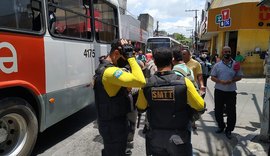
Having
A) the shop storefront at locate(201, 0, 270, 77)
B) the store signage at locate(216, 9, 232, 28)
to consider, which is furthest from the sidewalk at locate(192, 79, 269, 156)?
the store signage at locate(216, 9, 232, 28)

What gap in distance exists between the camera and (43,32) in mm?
4125

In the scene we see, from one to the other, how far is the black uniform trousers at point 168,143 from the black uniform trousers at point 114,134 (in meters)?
0.43

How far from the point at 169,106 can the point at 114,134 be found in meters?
0.79

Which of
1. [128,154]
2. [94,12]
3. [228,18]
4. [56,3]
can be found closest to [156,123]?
[128,154]

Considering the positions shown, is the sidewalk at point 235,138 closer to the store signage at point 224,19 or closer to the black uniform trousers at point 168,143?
the black uniform trousers at point 168,143

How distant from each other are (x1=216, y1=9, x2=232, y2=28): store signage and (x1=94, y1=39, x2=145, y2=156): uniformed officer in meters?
16.4

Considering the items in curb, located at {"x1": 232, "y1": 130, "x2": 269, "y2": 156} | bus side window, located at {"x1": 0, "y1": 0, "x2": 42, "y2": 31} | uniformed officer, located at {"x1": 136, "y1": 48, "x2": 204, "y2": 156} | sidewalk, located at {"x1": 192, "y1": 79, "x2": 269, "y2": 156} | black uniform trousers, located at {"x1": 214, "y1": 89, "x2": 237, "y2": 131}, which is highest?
bus side window, located at {"x1": 0, "y1": 0, "x2": 42, "y2": 31}

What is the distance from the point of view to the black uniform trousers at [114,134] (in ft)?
9.45

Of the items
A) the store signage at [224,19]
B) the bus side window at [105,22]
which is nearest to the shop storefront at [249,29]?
the store signage at [224,19]

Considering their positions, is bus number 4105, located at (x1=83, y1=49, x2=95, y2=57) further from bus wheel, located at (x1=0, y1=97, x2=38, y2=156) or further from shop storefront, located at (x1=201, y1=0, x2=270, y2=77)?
shop storefront, located at (x1=201, y1=0, x2=270, y2=77)

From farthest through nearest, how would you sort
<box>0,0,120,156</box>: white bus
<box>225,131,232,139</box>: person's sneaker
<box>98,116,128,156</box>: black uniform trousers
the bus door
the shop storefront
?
1. the shop storefront
2. <box>225,131,232,139</box>: person's sneaker
3. the bus door
4. <box>0,0,120,156</box>: white bus
5. <box>98,116,128,156</box>: black uniform trousers

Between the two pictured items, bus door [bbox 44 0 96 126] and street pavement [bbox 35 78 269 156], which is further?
street pavement [bbox 35 78 269 156]

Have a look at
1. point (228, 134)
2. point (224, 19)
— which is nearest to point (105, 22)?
point (228, 134)

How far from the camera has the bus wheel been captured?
3553 mm
